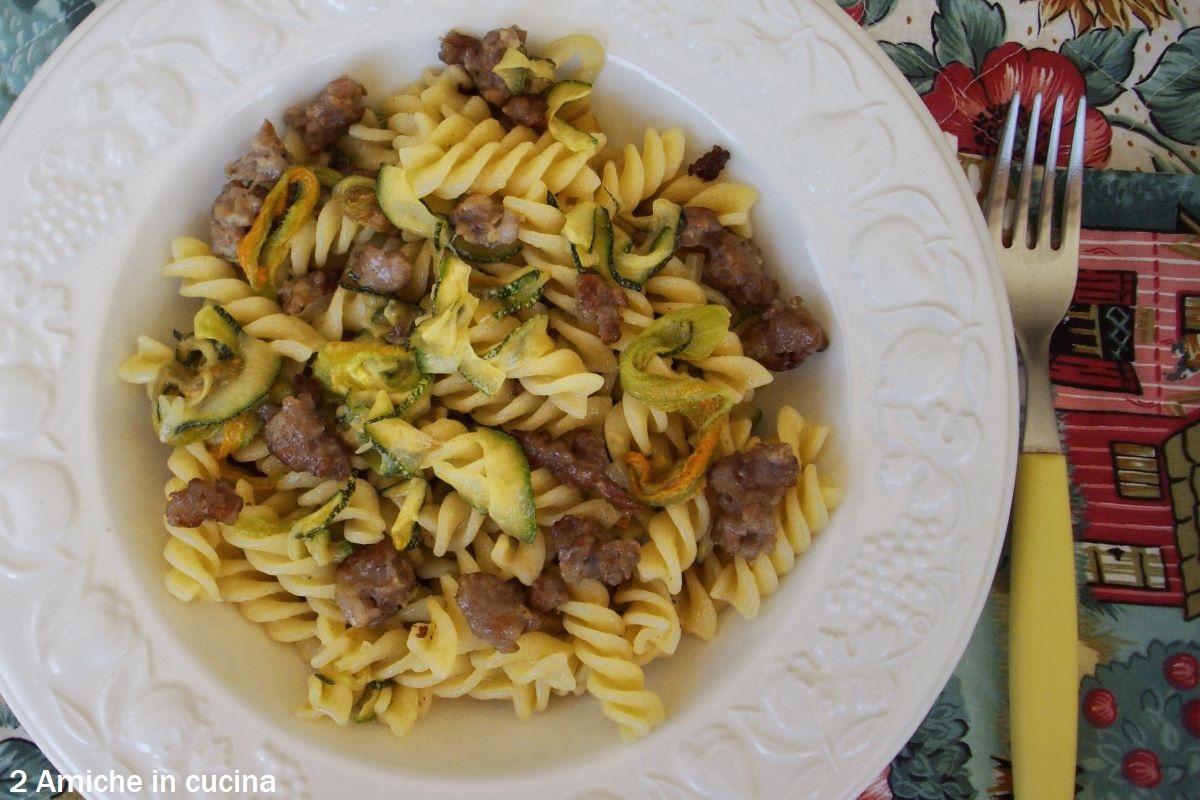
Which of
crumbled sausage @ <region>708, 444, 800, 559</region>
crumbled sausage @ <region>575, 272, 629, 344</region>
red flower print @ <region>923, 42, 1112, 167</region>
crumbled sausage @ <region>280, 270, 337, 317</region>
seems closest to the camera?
crumbled sausage @ <region>708, 444, 800, 559</region>

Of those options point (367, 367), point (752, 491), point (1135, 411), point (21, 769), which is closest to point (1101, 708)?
point (1135, 411)

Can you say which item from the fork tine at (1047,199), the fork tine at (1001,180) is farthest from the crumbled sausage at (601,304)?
the fork tine at (1047,199)

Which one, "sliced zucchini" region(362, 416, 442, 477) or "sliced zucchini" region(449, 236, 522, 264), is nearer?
"sliced zucchini" region(362, 416, 442, 477)

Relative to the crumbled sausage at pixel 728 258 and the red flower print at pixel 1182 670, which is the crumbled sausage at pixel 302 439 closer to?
the crumbled sausage at pixel 728 258

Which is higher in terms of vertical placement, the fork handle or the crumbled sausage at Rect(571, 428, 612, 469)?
the crumbled sausage at Rect(571, 428, 612, 469)

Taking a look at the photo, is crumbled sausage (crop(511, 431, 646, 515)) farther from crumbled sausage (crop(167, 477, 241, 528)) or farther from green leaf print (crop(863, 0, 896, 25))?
green leaf print (crop(863, 0, 896, 25))

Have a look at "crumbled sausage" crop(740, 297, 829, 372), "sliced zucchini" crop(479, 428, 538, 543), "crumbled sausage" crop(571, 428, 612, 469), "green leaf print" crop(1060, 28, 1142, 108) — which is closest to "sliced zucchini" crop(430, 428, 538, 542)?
"sliced zucchini" crop(479, 428, 538, 543)

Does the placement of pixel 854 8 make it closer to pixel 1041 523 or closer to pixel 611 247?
pixel 611 247

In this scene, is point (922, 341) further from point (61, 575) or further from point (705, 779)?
point (61, 575)
